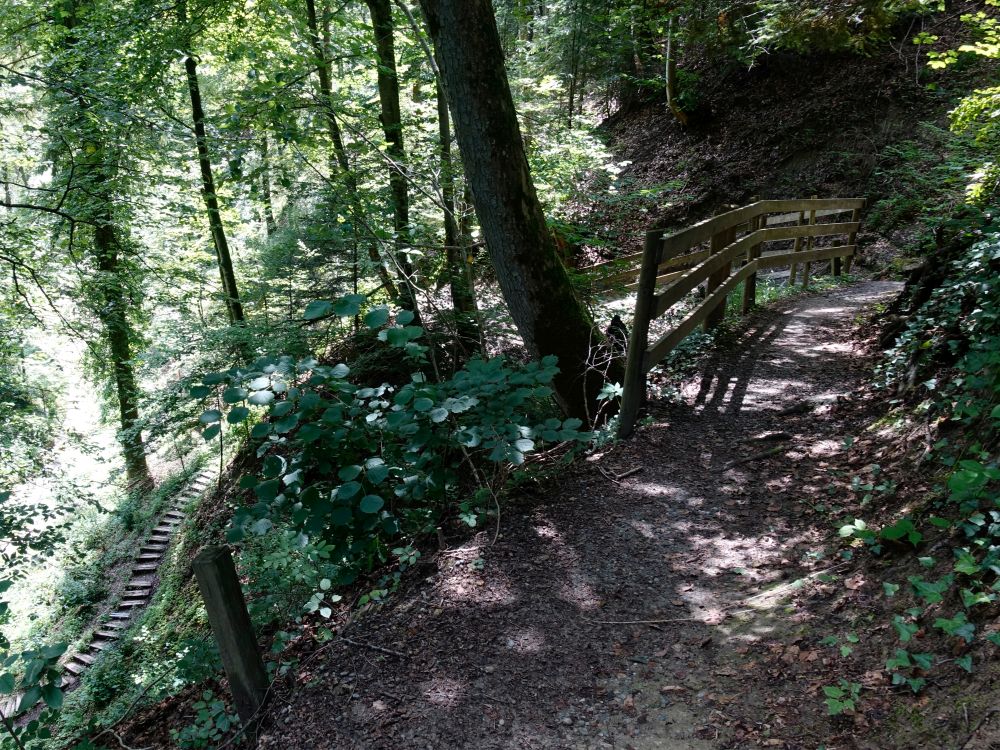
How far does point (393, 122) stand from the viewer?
386 inches

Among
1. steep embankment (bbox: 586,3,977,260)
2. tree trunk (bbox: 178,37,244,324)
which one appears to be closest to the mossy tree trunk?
tree trunk (bbox: 178,37,244,324)

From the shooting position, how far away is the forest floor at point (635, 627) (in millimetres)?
2523

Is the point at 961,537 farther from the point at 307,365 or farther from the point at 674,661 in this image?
the point at 307,365

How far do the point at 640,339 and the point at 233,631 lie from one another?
3635 mm

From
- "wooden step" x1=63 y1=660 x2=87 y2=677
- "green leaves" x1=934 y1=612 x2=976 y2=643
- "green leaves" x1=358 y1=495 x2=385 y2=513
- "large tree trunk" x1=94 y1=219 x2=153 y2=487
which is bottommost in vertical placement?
"wooden step" x1=63 y1=660 x2=87 y2=677

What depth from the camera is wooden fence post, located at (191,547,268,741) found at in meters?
2.97

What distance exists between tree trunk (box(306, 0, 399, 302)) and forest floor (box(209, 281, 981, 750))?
11.6 feet

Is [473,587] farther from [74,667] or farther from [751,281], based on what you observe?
[74,667]

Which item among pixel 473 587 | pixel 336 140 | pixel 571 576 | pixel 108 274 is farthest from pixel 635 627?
pixel 108 274

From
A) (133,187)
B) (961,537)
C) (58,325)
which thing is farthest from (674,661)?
(58,325)

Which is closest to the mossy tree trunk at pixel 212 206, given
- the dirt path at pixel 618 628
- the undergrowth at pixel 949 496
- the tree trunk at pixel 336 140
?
the tree trunk at pixel 336 140

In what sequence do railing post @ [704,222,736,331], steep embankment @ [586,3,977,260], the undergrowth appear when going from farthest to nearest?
1. steep embankment @ [586,3,977,260]
2. railing post @ [704,222,736,331]
3. the undergrowth

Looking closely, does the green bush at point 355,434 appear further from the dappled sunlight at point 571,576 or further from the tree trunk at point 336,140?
the tree trunk at point 336,140

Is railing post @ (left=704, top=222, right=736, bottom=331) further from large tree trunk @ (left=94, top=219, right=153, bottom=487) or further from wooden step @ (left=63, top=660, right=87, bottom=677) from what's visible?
wooden step @ (left=63, top=660, right=87, bottom=677)
